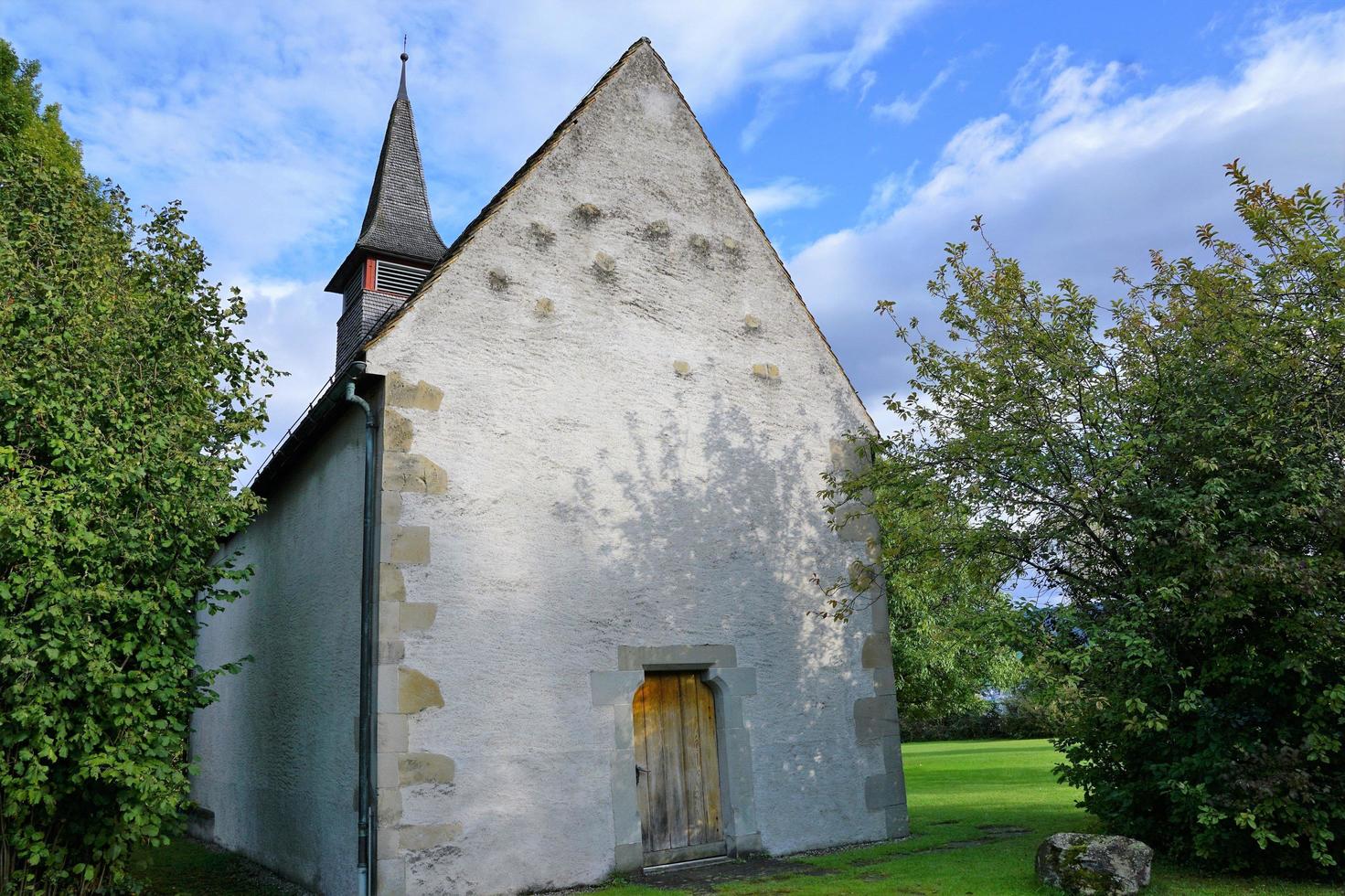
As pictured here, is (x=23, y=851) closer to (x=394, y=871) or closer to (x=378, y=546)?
(x=394, y=871)

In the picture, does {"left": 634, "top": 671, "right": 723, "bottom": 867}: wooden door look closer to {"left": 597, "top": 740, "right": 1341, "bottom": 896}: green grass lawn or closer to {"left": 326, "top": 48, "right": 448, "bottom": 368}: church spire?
{"left": 597, "top": 740, "right": 1341, "bottom": 896}: green grass lawn

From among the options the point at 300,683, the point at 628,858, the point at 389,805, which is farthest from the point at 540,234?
the point at 628,858

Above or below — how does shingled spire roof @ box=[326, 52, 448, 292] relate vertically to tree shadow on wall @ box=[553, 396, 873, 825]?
above

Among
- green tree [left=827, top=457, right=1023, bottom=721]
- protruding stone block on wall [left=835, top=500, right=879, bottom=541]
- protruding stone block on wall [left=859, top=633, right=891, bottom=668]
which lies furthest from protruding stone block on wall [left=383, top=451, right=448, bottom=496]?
protruding stone block on wall [left=859, top=633, right=891, bottom=668]

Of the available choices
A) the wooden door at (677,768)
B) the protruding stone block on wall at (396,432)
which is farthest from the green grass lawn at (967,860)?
the protruding stone block on wall at (396,432)

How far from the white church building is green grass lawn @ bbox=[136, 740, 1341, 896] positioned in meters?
0.48

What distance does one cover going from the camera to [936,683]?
26.9m

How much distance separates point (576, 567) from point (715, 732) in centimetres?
235

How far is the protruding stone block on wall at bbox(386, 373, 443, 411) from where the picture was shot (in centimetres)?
838

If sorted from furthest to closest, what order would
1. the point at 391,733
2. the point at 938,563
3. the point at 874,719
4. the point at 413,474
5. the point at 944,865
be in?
the point at 874,719
the point at 938,563
the point at 944,865
the point at 413,474
the point at 391,733

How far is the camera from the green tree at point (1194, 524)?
7.21 m

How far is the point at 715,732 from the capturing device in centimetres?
963

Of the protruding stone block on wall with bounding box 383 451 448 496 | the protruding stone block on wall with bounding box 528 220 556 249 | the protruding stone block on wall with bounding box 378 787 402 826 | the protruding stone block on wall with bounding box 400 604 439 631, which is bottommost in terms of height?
the protruding stone block on wall with bounding box 378 787 402 826

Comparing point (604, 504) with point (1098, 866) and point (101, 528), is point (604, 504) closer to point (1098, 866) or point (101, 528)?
point (101, 528)
